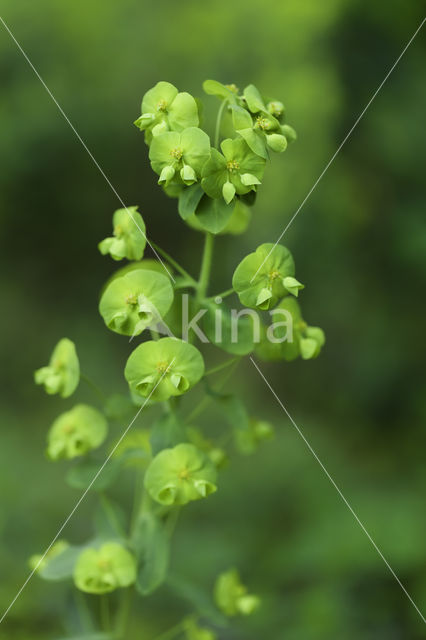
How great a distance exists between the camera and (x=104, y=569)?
3.51 ft

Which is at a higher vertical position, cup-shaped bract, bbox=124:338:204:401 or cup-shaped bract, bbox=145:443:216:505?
cup-shaped bract, bbox=124:338:204:401

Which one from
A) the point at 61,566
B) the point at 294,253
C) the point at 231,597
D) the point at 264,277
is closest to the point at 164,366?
the point at 264,277

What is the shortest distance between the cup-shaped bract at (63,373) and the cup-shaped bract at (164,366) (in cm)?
17

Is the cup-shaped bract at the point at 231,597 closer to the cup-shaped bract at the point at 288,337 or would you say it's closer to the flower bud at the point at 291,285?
the cup-shaped bract at the point at 288,337

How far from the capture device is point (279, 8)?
2.28 meters

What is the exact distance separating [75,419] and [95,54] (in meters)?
1.80

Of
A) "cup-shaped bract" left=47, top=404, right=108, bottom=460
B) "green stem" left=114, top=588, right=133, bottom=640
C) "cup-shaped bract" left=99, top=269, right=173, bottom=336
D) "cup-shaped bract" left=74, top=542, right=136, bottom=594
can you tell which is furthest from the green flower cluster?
"green stem" left=114, top=588, right=133, bottom=640

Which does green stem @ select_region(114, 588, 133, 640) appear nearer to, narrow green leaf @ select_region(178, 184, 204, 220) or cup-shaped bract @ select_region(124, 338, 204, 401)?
cup-shaped bract @ select_region(124, 338, 204, 401)

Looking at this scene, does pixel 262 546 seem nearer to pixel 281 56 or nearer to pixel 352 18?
pixel 281 56

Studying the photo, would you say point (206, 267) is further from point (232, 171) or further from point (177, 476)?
→ point (177, 476)

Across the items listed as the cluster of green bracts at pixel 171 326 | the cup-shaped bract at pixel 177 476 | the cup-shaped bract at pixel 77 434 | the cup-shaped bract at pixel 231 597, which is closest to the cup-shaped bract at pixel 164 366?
the cluster of green bracts at pixel 171 326

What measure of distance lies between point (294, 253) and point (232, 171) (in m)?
1.29

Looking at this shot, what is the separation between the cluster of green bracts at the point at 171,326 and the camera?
968 mm

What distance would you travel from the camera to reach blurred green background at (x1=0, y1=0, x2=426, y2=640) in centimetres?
191
